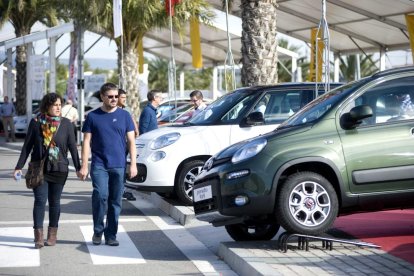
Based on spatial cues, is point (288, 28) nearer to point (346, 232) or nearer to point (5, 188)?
point (5, 188)

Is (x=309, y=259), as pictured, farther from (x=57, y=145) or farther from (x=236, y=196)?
(x=57, y=145)

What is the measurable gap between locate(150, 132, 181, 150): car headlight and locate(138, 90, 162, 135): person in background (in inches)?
97.1

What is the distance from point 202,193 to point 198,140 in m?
3.43

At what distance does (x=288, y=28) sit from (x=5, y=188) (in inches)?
692

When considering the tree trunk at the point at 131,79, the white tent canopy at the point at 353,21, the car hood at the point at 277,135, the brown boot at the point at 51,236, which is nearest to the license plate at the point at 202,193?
the car hood at the point at 277,135

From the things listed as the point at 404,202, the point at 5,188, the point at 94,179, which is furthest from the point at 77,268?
the point at 5,188

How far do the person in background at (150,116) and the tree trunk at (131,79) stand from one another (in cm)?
1492

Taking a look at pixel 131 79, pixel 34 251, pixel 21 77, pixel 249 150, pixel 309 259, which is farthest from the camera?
pixel 21 77

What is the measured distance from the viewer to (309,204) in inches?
356

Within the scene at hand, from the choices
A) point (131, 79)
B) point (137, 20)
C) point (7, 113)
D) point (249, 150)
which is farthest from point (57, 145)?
point (7, 113)

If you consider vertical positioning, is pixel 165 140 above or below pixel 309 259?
above

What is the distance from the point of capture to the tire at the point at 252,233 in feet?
32.9

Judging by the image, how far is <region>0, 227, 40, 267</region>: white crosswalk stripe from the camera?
9305 mm

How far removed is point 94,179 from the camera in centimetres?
1011
